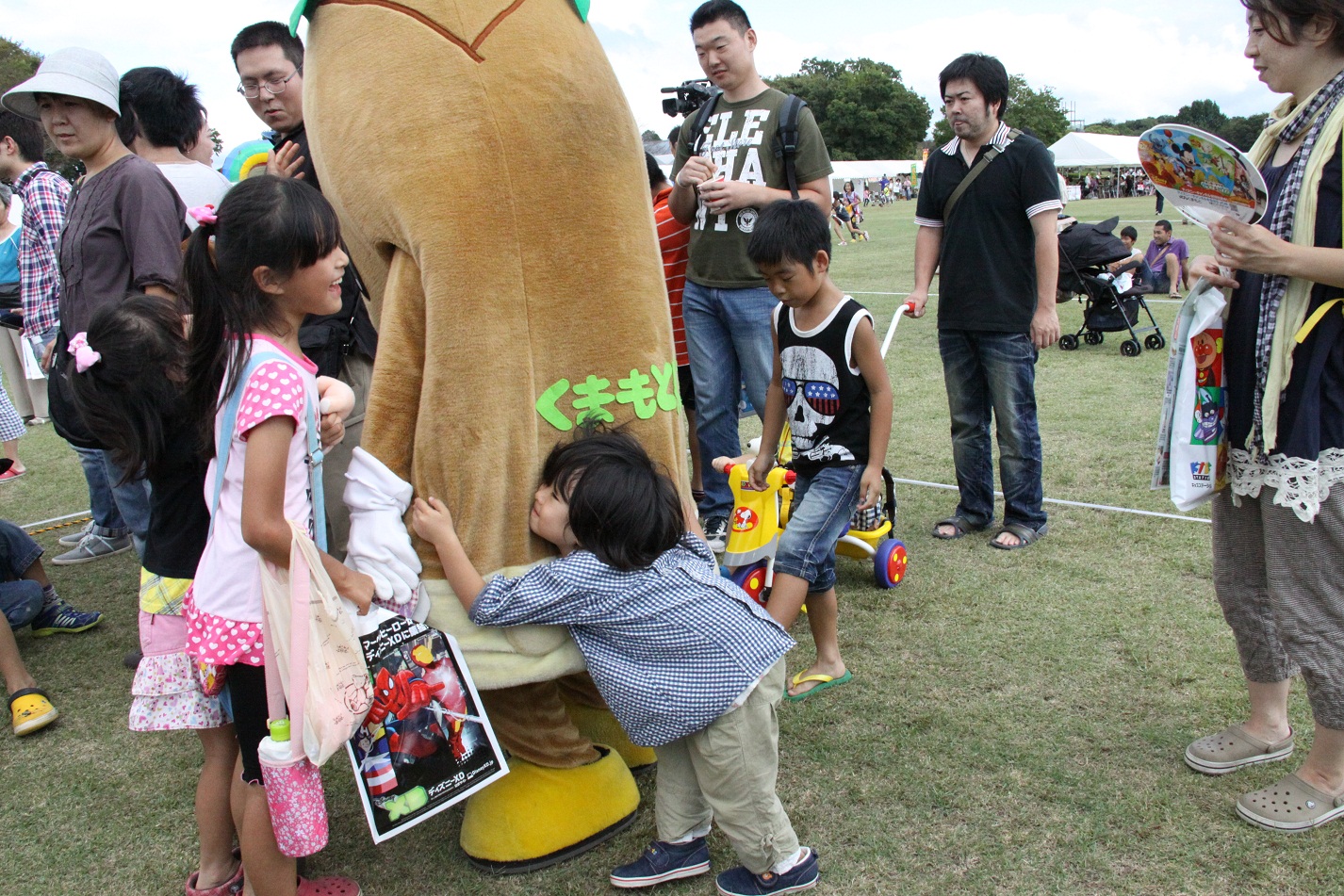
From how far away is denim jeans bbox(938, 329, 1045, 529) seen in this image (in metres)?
4.60

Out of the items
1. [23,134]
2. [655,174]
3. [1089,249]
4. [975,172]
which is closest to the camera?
[975,172]

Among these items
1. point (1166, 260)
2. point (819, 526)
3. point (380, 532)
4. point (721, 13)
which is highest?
point (721, 13)

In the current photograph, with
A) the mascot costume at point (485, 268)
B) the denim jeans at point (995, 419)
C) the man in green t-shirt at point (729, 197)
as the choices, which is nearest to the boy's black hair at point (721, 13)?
the man in green t-shirt at point (729, 197)

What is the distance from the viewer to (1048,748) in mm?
2947

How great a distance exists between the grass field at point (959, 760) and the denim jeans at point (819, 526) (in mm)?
444

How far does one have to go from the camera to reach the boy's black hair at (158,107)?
13.0 ft

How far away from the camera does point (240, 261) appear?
6.89 ft

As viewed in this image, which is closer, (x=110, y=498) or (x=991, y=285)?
(x=991, y=285)

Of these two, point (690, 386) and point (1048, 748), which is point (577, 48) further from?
point (690, 386)

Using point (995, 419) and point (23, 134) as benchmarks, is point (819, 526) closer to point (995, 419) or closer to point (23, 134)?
point (995, 419)

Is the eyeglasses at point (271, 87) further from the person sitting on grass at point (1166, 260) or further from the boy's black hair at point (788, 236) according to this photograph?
the person sitting on grass at point (1166, 260)

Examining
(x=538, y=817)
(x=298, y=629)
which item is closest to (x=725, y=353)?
(x=538, y=817)

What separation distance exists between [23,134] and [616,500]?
4981 millimetres

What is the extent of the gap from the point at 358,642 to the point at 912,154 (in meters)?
102
